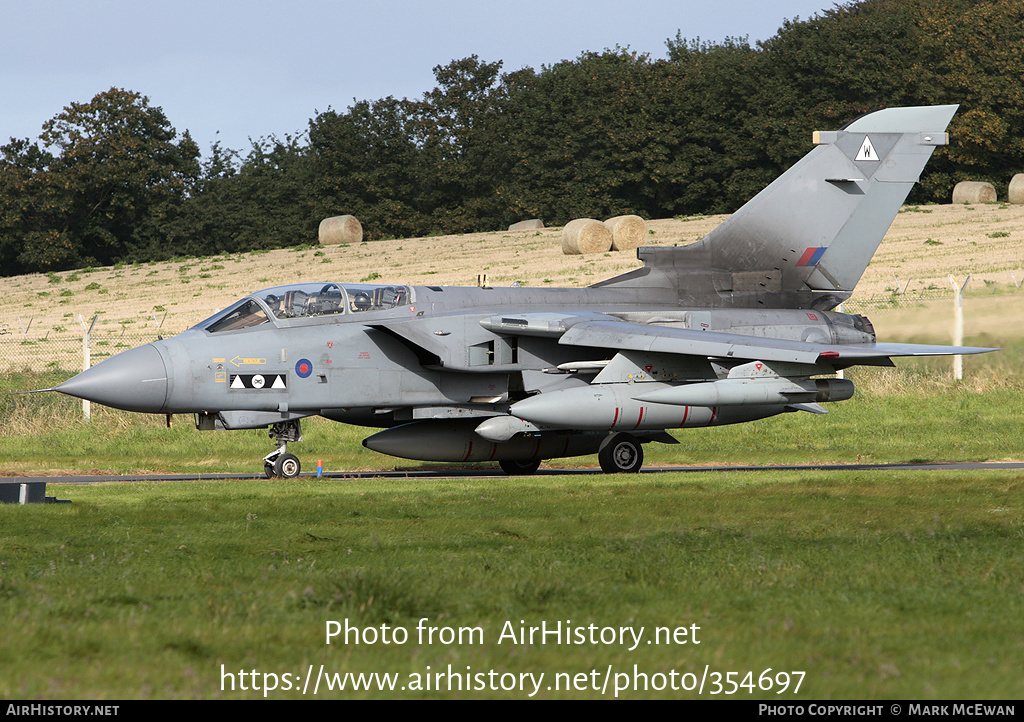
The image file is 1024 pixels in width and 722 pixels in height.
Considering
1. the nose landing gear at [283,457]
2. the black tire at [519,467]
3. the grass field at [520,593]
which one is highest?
the grass field at [520,593]

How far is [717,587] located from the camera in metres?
7.12

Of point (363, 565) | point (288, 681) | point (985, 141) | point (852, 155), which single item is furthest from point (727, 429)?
point (985, 141)

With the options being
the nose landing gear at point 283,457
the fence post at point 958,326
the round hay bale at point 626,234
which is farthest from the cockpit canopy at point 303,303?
the round hay bale at point 626,234

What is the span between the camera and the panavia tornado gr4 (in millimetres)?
16453

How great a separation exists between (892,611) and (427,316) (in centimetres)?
1193

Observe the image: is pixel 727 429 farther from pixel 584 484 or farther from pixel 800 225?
pixel 584 484

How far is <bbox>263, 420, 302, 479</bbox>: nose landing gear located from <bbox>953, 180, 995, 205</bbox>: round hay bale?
172 feet

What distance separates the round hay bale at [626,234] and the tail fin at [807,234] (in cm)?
3171

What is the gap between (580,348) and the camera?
60.2 ft

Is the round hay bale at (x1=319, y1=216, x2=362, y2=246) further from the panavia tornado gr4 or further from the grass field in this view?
the grass field

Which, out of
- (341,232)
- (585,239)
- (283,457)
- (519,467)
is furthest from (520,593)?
(341,232)

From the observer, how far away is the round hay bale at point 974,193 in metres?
60.4

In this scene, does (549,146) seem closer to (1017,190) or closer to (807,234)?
(1017,190)

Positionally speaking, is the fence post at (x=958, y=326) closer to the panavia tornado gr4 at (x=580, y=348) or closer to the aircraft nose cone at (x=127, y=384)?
the panavia tornado gr4 at (x=580, y=348)
